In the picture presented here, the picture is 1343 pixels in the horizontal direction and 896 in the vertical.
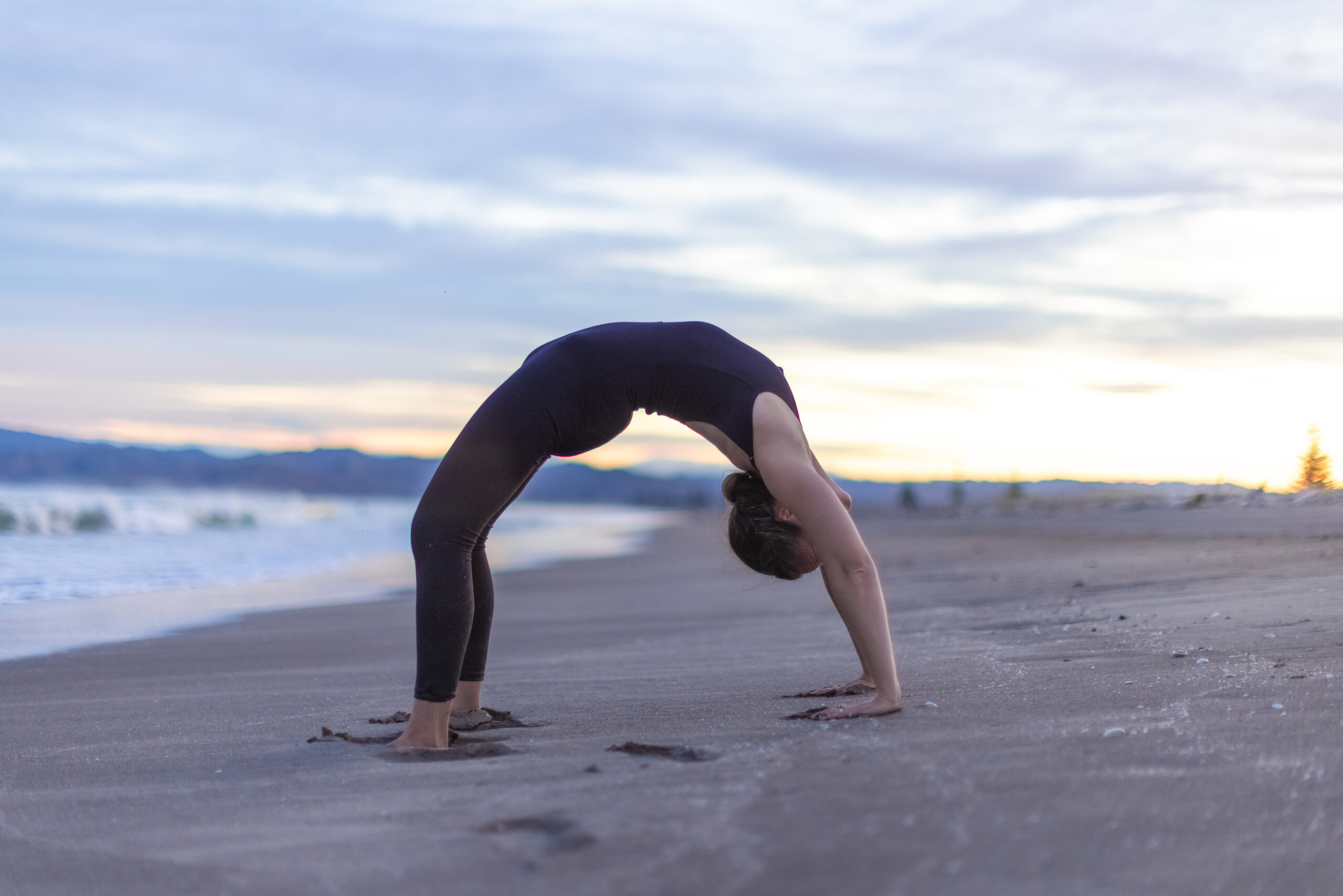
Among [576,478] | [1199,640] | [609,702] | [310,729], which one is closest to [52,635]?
[310,729]

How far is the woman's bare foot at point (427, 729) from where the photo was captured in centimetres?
251

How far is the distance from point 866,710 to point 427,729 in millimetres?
1083

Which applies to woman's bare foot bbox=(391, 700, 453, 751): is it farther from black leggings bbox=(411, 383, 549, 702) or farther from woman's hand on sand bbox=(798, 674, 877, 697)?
woman's hand on sand bbox=(798, 674, 877, 697)

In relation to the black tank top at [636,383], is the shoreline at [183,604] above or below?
below

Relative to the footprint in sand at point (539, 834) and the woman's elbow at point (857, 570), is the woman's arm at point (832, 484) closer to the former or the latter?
the woman's elbow at point (857, 570)

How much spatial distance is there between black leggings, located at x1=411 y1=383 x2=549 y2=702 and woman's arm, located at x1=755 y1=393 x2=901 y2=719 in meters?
0.58

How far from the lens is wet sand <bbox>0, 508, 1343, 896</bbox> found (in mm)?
1599

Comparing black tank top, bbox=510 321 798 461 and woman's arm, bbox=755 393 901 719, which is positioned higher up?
black tank top, bbox=510 321 798 461

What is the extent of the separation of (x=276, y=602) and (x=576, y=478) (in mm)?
119927

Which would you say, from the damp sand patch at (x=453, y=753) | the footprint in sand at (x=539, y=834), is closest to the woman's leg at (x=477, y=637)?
the damp sand patch at (x=453, y=753)

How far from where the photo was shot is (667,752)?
2260mm

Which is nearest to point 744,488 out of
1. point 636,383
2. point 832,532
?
point 832,532

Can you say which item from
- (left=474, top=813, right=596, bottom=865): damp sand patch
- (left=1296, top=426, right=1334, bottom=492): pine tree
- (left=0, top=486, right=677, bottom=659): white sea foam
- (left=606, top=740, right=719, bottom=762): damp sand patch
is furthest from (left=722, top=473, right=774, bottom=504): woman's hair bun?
(left=1296, top=426, right=1334, bottom=492): pine tree

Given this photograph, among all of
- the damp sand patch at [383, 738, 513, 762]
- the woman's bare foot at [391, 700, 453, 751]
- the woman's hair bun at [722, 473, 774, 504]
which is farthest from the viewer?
the woman's hair bun at [722, 473, 774, 504]
